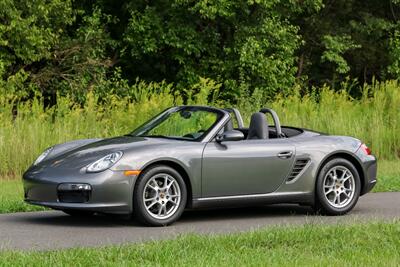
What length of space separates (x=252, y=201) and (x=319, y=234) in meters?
2.38

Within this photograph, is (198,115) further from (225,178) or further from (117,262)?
(117,262)

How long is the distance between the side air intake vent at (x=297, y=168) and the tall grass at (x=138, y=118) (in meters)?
7.45

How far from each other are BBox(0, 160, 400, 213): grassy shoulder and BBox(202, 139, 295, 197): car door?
2683mm

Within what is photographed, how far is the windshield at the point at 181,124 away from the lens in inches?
443

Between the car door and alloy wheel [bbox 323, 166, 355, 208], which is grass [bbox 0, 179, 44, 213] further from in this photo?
alloy wheel [bbox 323, 166, 355, 208]

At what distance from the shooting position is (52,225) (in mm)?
10570

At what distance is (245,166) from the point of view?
1102 centimetres

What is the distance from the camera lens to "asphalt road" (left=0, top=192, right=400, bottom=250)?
926 centimetres

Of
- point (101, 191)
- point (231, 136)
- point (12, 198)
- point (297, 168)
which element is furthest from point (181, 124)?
point (12, 198)

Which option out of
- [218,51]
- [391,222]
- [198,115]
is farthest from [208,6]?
[391,222]

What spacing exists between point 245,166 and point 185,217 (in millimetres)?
989

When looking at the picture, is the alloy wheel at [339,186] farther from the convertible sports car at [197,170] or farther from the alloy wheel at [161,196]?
the alloy wheel at [161,196]

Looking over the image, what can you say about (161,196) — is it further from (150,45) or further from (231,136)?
(150,45)

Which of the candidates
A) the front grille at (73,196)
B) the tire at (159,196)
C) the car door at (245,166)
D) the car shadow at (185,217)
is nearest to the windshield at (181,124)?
the car door at (245,166)
